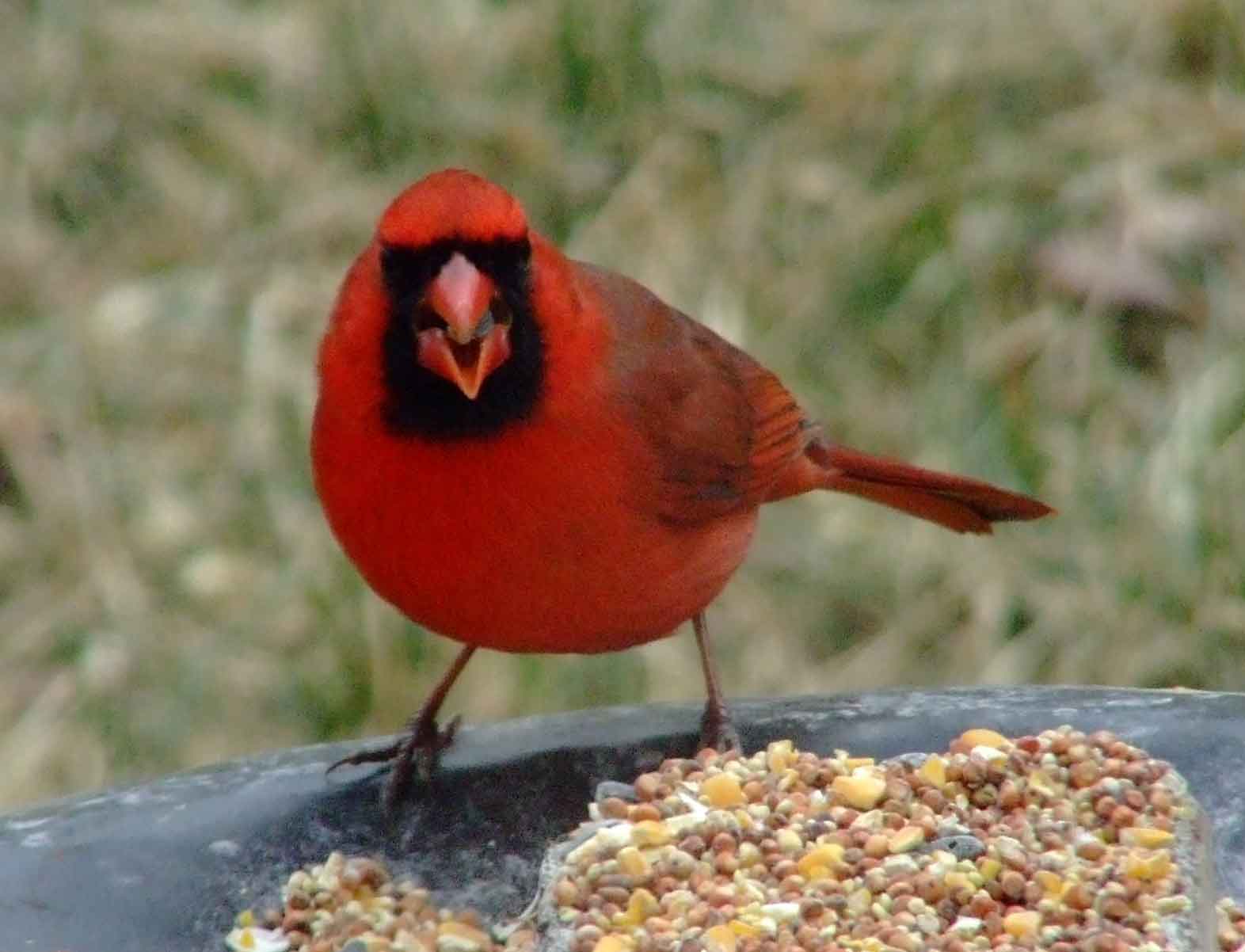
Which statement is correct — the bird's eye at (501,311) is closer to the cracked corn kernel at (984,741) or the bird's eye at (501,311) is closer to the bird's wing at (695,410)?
the bird's wing at (695,410)

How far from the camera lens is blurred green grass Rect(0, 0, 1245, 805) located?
4074 millimetres

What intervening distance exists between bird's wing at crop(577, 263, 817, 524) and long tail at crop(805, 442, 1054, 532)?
0.10 metres

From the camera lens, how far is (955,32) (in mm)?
4941

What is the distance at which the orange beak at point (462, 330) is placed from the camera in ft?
7.68

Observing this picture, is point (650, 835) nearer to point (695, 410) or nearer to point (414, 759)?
point (414, 759)

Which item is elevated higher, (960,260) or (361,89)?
(361,89)

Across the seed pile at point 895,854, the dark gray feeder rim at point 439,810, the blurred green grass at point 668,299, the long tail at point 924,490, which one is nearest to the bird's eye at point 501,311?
the dark gray feeder rim at point 439,810

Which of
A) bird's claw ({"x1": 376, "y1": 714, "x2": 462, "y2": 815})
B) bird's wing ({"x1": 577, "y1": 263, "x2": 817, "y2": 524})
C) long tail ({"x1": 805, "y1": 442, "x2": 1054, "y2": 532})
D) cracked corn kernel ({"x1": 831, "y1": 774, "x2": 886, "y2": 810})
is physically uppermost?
bird's wing ({"x1": 577, "y1": 263, "x2": 817, "y2": 524})

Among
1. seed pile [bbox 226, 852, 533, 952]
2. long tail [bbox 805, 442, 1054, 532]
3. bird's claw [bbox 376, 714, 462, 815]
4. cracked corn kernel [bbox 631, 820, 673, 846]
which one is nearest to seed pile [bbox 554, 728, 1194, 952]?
cracked corn kernel [bbox 631, 820, 673, 846]

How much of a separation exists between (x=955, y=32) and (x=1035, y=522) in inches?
48.9

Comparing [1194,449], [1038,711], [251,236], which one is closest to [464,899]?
[1038,711]

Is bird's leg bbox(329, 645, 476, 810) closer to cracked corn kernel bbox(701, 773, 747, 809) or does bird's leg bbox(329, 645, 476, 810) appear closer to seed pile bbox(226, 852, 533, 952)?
seed pile bbox(226, 852, 533, 952)

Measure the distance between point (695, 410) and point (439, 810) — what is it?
2.84ft

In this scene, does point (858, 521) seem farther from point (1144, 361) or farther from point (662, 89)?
point (662, 89)
